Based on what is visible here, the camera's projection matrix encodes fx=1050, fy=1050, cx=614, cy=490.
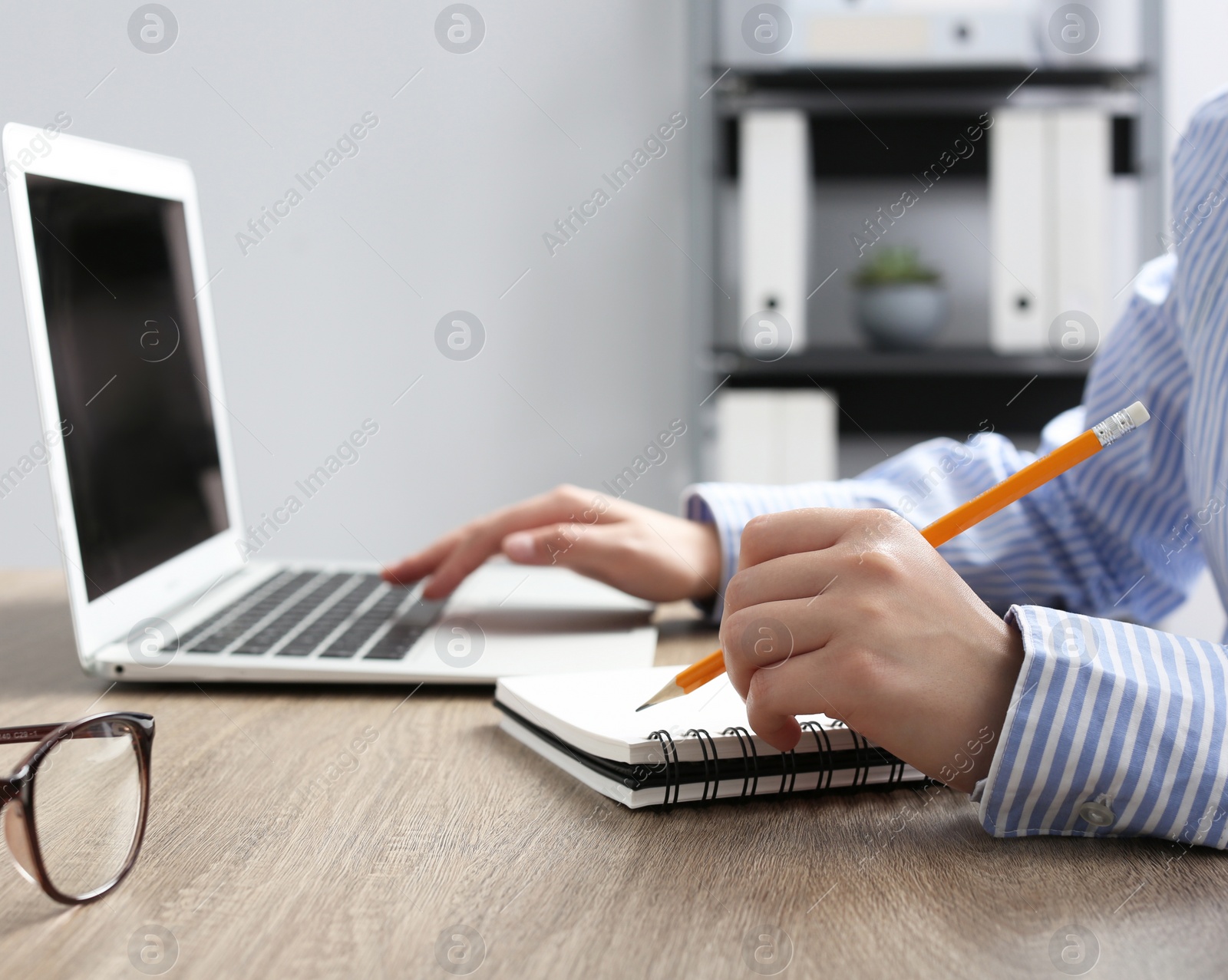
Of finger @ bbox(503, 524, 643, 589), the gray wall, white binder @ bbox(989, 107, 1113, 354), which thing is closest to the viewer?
finger @ bbox(503, 524, 643, 589)

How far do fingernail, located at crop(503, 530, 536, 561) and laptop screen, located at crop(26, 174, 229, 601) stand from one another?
0.83ft

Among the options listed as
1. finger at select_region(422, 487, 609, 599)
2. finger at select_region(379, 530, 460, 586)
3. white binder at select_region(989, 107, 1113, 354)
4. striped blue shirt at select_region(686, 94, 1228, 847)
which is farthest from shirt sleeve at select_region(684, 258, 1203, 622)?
white binder at select_region(989, 107, 1113, 354)

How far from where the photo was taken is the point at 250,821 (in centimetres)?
45

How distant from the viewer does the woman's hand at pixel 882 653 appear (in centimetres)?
45

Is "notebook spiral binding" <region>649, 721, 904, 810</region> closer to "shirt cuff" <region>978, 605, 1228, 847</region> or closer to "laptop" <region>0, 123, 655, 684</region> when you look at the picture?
"shirt cuff" <region>978, 605, 1228, 847</region>

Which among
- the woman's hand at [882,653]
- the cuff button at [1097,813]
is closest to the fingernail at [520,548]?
the woman's hand at [882,653]

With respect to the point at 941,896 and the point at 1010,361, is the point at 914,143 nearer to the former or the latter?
the point at 1010,361

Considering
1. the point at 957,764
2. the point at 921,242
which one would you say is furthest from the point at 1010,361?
the point at 957,764

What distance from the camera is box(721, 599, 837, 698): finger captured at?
455 millimetres

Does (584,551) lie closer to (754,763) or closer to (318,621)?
(318,621)

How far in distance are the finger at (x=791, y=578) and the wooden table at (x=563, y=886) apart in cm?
9

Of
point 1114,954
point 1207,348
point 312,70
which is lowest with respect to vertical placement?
point 1114,954

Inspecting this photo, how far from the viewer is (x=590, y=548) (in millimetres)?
798

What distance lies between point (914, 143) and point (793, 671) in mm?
1683
